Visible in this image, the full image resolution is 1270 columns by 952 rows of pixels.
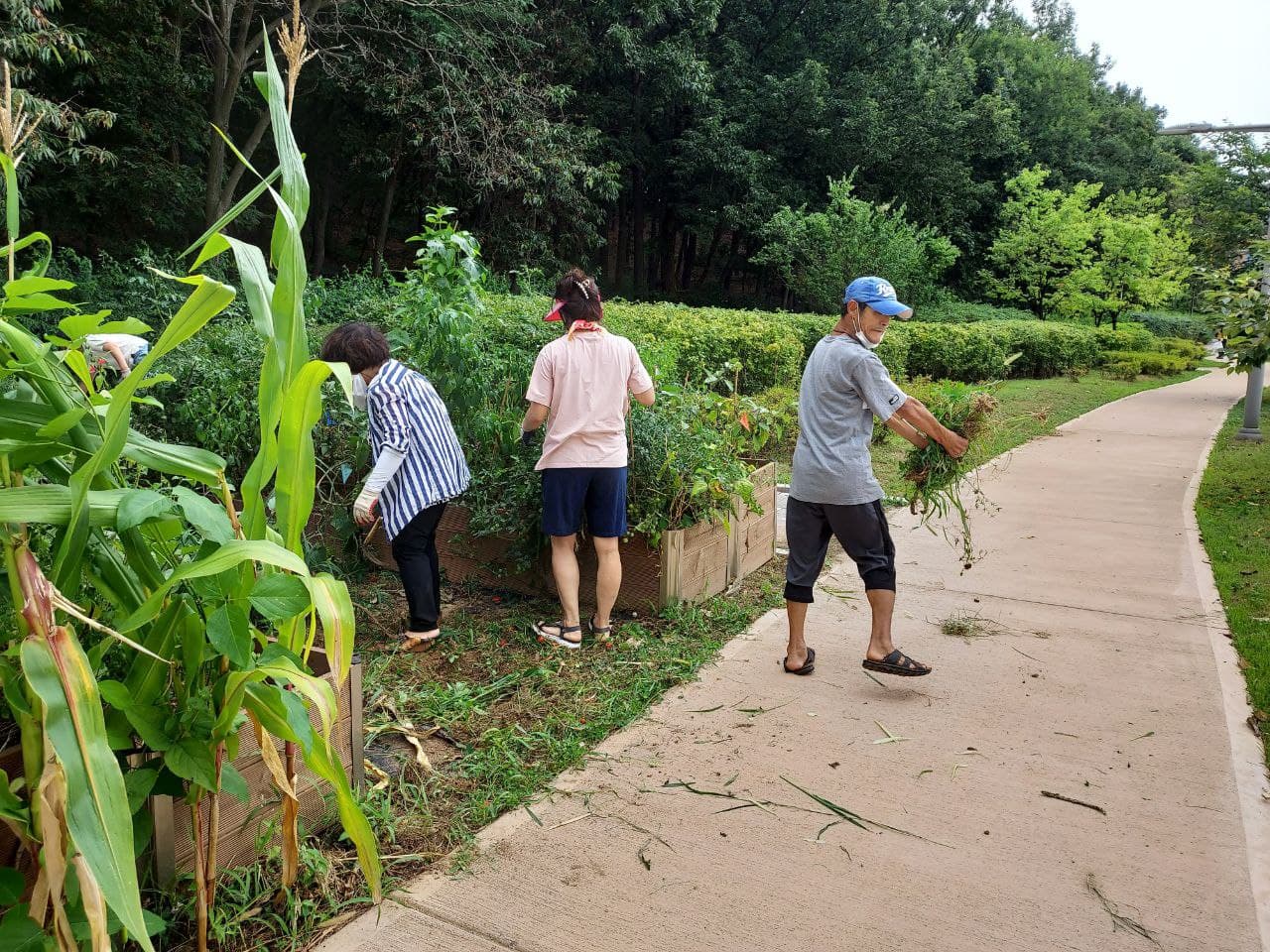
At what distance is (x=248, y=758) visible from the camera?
276 centimetres

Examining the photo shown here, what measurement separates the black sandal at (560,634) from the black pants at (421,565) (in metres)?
0.54

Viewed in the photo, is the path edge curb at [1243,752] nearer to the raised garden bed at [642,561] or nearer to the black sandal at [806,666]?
the black sandal at [806,666]

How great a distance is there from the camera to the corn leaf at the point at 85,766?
1562 millimetres

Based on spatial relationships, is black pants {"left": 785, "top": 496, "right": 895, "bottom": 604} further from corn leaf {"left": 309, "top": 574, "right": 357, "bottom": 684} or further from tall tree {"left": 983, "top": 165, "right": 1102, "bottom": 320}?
tall tree {"left": 983, "top": 165, "right": 1102, "bottom": 320}

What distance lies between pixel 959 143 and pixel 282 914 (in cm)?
3389

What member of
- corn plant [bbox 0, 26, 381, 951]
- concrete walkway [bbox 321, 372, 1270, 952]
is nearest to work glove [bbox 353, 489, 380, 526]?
concrete walkway [bbox 321, 372, 1270, 952]

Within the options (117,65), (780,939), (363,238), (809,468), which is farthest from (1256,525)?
(363,238)

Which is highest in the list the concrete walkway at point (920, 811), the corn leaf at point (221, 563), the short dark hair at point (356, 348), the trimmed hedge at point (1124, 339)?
the trimmed hedge at point (1124, 339)

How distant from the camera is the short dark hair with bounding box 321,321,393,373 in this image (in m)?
4.36

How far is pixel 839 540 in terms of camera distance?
14.3 feet

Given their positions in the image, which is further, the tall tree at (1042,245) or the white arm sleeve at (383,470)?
the tall tree at (1042,245)

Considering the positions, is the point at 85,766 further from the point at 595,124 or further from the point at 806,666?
the point at 595,124

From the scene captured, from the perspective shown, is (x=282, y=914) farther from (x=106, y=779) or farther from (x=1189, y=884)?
(x=1189, y=884)

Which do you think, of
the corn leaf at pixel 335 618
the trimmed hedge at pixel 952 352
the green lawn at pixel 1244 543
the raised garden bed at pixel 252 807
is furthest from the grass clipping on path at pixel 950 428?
the trimmed hedge at pixel 952 352
